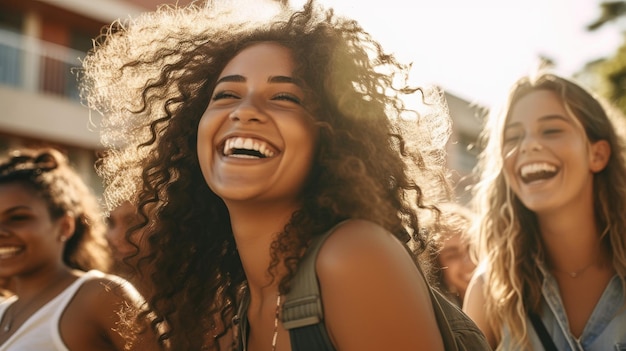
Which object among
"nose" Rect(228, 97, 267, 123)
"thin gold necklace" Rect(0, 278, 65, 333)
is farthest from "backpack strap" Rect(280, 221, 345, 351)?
"thin gold necklace" Rect(0, 278, 65, 333)

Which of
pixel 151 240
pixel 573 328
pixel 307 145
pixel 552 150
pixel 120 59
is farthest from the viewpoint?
pixel 552 150

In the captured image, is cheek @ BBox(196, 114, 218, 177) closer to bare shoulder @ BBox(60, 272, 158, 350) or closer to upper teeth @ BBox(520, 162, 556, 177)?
bare shoulder @ BBox(60, 272, 158, 350)

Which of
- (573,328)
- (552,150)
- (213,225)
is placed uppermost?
(552,150)

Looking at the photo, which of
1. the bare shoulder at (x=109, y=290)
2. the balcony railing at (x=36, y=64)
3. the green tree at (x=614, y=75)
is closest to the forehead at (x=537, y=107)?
the bare shoulder at (x=109, y=290)

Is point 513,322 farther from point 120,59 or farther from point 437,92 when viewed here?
point 120,59

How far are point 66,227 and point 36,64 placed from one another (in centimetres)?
1012

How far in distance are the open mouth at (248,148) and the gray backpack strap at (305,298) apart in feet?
1.10

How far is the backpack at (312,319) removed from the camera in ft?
6.44

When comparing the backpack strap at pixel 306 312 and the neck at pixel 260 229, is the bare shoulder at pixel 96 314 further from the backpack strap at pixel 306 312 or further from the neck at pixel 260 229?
the backpack strap at pixel 306 312

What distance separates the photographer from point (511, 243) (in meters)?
3.69

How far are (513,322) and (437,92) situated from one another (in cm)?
122

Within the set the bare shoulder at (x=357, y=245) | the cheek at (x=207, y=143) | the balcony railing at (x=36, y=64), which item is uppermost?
the balcony railing at (x=36, y=64)

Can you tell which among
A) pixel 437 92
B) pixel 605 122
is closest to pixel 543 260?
pixel 605 122

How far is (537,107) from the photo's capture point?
12.0 ft
